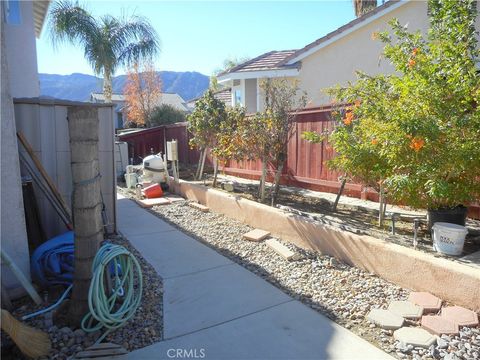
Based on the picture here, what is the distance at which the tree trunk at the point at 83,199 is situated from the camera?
2.83m

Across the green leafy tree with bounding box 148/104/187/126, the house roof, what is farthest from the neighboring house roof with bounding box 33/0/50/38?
the green leafy tree with bounding box 148/104/187/126

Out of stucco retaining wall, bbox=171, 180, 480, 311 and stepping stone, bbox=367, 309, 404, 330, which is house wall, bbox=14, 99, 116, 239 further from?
stepping stone, bbox=367, 309, 404, 330

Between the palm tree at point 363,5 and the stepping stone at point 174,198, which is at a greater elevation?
the palm tree at point 363,5

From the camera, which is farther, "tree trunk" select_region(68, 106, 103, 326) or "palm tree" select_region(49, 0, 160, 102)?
"palm tree" select_region(49, 0, 160, 102)

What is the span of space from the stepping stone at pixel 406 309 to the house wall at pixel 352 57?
21.1 ft

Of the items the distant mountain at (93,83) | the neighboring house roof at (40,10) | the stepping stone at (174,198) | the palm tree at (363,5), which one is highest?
the distant mountain at (93,83)

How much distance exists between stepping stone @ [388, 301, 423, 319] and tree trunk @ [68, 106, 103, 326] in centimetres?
264

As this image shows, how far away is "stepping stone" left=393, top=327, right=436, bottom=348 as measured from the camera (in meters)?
2.64

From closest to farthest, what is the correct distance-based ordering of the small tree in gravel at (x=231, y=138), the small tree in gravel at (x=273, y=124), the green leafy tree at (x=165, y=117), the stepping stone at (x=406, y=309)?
1. the stepping stone at (x=406, y=309)
2. the small tree in gravel at (x=273, y=124)
3. the small tree in gravel at (x=231, y=138)
4. the green leafy tree at (x=165, y=117)

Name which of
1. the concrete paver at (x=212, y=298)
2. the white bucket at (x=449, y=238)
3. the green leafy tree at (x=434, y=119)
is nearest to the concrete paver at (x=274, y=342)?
the concrete paver at (x=212, y=298)

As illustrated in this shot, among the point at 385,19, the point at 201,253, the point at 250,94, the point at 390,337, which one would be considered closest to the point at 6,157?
the point at 201,253

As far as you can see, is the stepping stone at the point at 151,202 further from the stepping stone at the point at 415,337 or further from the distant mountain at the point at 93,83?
the distant mountain at the point at 93,83

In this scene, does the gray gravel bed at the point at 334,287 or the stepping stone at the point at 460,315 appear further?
the stepping stone at the point at 460,315

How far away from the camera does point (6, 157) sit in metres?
3.32
